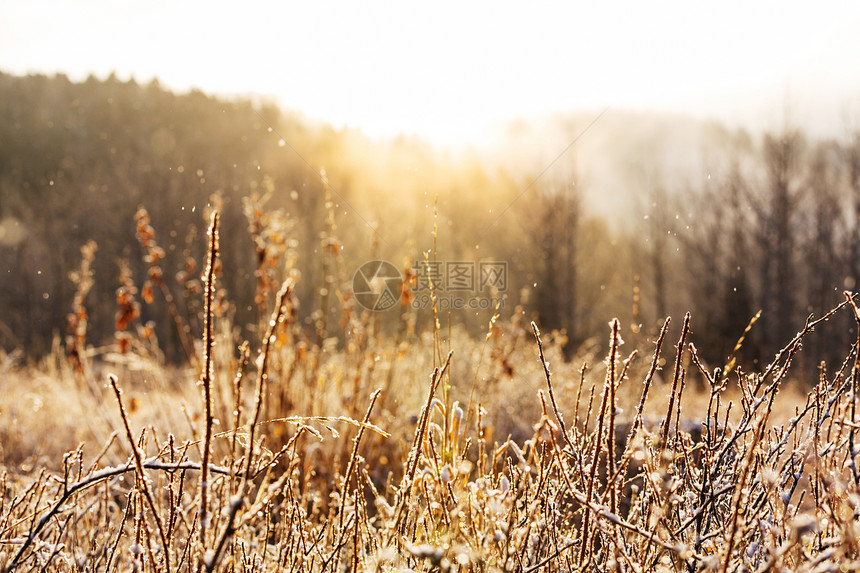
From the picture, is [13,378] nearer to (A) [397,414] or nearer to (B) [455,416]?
(A) [397,414]

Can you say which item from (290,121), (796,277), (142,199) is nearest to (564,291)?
(796,277)

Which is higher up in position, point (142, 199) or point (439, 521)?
point (142, 199)

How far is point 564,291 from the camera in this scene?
13.6m

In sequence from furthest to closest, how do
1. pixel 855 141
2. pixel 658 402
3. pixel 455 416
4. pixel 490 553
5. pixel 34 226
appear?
pixel 34 226
pixel 855 141
pixel 658 402
pixel 455 416
pixel 490 553

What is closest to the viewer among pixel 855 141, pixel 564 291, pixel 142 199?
pixel 855 141

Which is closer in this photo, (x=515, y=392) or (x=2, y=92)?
(x=515, y=392)

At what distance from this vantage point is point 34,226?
2062 cm

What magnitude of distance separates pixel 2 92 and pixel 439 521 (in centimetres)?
Answer: 4000

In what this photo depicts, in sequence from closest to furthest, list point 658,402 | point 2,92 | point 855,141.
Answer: point 658,402
point 855,141
point 2,92

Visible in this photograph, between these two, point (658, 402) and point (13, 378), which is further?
point (13, 378)

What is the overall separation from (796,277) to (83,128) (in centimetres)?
3640

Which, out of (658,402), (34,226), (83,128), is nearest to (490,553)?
(658,402)

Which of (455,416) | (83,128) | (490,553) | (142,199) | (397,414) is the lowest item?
(397,414)

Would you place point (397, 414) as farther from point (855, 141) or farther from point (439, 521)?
point (855, 141)
